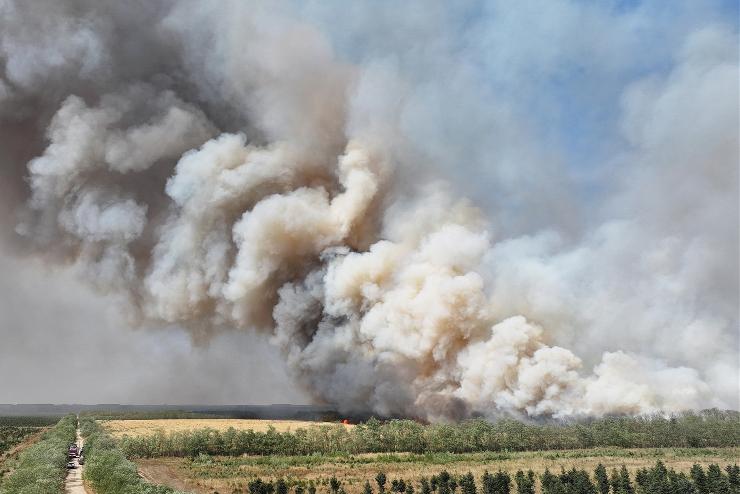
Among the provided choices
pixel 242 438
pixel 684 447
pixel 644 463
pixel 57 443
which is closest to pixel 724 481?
pixel 644 463

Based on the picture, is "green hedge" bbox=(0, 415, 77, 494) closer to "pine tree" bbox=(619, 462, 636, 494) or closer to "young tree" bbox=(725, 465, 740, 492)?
"pine tree" bbox=(619, 462, 636, 494)

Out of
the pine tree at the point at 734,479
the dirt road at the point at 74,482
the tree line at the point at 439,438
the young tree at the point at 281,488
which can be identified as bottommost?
the young tree at the point at 281,488

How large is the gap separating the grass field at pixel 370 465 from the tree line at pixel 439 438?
390 cm

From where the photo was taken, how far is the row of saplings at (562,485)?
38750 mm

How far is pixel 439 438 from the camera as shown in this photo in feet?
217

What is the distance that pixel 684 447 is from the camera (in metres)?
72.2

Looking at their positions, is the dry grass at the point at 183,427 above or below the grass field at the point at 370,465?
above

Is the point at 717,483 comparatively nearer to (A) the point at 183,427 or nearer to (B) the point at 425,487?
(B) the point at 425,487

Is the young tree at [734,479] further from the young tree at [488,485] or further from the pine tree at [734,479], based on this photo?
the young tree at [488,485]

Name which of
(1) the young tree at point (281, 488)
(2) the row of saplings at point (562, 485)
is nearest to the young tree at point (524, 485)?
(2) the row of saplings at point (562, 485)

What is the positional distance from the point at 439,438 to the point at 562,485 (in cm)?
2654

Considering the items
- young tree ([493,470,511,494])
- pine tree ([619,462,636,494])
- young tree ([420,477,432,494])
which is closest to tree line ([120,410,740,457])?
young tree ([420,477,432,494])

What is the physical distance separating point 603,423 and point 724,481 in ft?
109

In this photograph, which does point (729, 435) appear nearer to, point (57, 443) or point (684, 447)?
point (684, 447)
